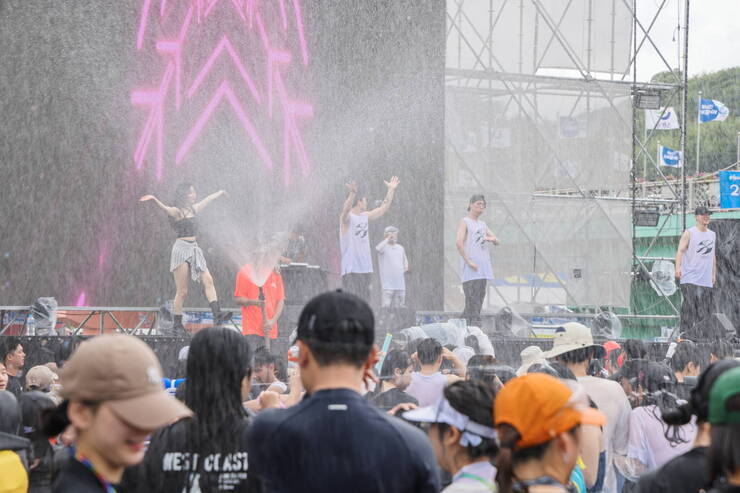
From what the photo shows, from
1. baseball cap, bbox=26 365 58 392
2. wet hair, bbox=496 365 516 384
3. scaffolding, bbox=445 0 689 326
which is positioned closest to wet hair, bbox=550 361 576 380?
wet hair, bbox=496 365 516 384

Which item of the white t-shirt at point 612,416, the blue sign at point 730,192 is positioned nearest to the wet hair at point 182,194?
the white t-shirt at point 612,416

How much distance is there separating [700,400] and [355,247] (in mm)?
9578

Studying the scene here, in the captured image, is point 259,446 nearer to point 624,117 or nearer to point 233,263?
point 233,263

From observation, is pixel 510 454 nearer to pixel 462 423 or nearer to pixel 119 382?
pixel 462 423

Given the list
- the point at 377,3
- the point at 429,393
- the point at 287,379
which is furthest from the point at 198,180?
the point at 429,393

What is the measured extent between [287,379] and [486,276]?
180 inches

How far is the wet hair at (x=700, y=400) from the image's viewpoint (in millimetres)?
2490

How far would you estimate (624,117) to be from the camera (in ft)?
56.0

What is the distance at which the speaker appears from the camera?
10414 millimetres

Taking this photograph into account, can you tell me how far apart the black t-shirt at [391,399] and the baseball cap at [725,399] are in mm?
2552

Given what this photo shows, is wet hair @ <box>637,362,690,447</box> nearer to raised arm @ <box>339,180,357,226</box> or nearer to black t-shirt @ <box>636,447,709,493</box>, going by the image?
black t-shirt @ <box>636,447,709,493</box>

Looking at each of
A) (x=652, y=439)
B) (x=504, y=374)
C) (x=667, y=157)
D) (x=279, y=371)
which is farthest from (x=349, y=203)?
(x=667, y=157)

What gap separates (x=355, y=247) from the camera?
39.4 feet

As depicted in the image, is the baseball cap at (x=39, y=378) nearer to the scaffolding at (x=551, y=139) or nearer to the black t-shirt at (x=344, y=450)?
the black t-shirt at (x=344, y=450)
